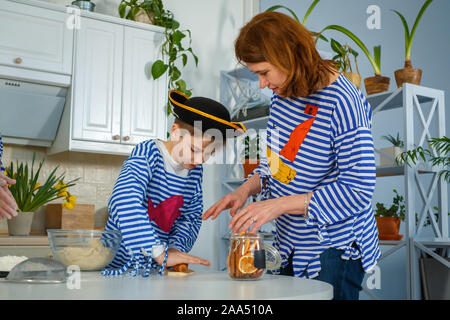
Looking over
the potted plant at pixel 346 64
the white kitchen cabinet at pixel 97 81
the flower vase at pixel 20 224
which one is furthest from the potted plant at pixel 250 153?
the flower vase at pixel 20 224

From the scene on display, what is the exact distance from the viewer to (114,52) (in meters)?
3.44

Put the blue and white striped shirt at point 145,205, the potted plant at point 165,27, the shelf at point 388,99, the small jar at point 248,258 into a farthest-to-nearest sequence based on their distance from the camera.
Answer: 1. the potted plant at point 165,27
2. the shelf at point 388,99
3. the blue and white striped shirt at point 145,205
4. the small jar at point 248,258

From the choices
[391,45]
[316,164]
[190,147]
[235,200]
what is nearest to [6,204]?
[190,147]

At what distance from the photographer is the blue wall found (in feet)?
13.9

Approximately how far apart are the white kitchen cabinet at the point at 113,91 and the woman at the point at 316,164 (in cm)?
214

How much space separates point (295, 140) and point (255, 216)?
0.29m

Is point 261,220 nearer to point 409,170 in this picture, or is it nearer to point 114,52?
point 409,170

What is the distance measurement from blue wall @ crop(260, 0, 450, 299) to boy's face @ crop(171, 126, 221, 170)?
3.05 m

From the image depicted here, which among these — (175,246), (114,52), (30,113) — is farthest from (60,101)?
(175,246)

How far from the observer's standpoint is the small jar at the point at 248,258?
1.11 m

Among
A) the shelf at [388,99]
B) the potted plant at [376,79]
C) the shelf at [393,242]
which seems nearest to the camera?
the shelf at [393,242]

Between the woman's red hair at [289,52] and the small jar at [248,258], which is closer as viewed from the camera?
the small jar at [248,258]

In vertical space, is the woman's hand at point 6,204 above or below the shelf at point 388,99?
below

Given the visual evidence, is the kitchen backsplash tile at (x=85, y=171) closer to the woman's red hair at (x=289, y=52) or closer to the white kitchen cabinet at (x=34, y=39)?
the white kitchen cabinet at (x=34, y=39)
